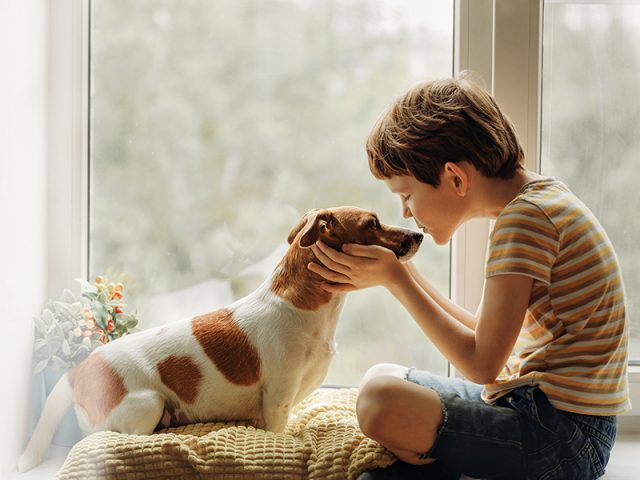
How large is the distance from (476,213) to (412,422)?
17.1 inches

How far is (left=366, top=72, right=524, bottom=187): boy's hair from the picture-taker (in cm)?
125

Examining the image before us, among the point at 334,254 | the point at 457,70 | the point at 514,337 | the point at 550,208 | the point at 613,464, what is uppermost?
the point at 457,70

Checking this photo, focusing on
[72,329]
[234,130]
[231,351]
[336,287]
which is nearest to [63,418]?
[72,329]

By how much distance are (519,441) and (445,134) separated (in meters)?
0.56

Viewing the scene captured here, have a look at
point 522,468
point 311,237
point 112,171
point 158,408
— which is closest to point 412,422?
point 522,468

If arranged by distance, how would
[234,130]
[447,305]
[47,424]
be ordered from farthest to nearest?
[234,130] → [447,305] → [47,424]

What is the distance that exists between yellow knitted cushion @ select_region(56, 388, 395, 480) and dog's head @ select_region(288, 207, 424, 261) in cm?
37

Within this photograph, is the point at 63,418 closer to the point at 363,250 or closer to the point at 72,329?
the point at 72,329

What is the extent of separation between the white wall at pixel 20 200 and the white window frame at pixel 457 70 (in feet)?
0.11

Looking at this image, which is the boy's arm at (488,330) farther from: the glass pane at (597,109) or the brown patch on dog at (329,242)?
the glass pane at (597,109)

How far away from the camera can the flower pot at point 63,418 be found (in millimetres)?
1344

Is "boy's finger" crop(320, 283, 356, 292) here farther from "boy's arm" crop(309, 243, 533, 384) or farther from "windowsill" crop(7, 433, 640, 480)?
"windowsill" crop(7, 433, 640, 480)

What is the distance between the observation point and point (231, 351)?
132 cm

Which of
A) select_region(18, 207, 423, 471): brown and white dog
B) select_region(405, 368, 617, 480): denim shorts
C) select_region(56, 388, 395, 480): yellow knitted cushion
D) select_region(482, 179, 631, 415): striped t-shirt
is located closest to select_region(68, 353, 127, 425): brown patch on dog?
select_region(18, 207, 423, 471): brown and white dog
